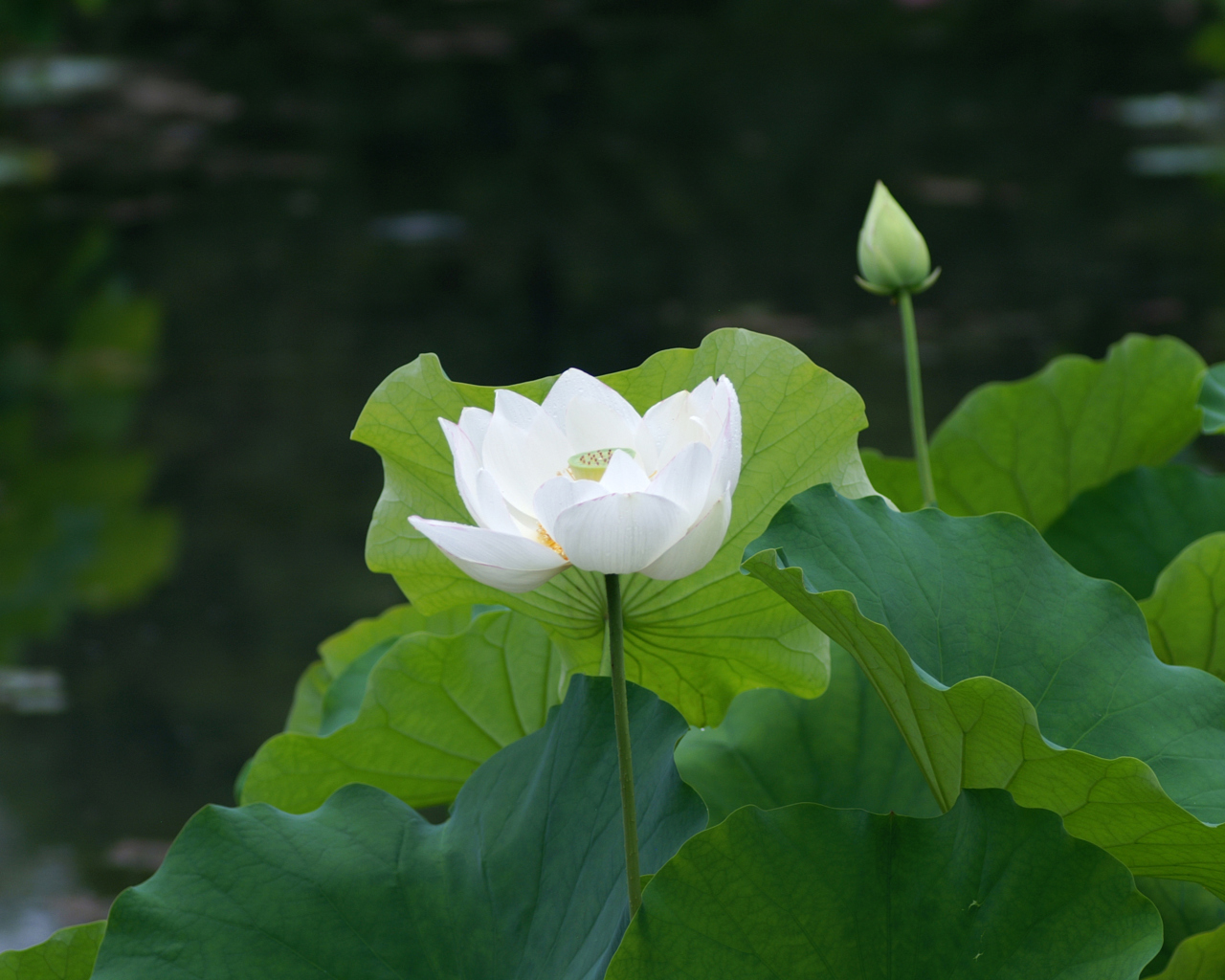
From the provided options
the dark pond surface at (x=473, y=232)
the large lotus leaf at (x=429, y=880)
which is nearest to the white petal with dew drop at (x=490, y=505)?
the large lotus leaf at (x=429, y=880)

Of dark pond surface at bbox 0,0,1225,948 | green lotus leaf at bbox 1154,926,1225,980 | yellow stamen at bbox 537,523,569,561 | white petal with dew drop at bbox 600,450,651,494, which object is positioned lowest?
dark pond surface at bbox 0,0,1225,948

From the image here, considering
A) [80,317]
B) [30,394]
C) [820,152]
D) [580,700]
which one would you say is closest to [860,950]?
[580,700]

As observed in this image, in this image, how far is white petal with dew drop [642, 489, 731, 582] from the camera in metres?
0.45

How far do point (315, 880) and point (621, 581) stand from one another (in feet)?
0.54

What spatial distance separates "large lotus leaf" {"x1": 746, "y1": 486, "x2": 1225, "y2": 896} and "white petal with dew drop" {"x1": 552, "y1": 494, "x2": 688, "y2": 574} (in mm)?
48

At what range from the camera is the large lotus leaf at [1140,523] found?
794 mm

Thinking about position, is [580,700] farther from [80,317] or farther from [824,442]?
[80,317]

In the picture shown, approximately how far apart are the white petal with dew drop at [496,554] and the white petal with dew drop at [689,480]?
0.04 m

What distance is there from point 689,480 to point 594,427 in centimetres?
8

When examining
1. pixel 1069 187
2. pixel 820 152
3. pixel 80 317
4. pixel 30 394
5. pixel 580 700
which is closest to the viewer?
pixel 580 700

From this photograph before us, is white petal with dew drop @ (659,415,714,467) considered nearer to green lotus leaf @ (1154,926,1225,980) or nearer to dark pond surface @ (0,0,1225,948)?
green lotus leaf @ (1154,926,1225,980)

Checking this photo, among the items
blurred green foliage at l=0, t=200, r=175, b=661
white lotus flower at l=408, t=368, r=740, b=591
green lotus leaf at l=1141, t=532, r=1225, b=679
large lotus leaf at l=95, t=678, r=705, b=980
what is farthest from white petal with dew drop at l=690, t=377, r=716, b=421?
blurred green foliage at l=0, t=200, r=175, b=661

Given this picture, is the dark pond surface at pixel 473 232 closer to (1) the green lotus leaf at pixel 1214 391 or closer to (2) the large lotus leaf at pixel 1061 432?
(2) the large lotus leaf at pixel 1061 432

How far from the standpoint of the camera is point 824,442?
0.60m
